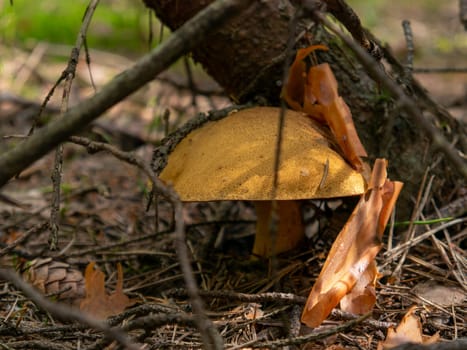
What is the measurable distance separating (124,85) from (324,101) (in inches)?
44.1

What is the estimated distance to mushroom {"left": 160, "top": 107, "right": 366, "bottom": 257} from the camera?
1.77 m

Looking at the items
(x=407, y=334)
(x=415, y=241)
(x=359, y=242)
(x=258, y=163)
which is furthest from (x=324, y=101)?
(x=407, y=334)

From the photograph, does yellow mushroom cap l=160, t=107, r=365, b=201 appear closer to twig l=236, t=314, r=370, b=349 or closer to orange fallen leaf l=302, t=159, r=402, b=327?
orange fallen leaf l=302, t=159, r=402, b=327

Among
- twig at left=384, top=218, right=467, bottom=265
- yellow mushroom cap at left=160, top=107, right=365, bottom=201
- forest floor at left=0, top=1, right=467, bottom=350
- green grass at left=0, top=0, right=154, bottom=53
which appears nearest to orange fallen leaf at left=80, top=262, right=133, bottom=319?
forest floor at left=0, top=1, right=467, bottom=350

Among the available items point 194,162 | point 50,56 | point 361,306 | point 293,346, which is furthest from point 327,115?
point 50,56

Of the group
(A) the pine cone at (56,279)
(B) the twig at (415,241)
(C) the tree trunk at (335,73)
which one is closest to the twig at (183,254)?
(A) the pine cone at (56,279)

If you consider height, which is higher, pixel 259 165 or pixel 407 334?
pixel 259 165

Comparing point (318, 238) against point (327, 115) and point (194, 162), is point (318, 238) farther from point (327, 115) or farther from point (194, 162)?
point (194, 162)

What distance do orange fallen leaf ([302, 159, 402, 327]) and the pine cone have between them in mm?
1068

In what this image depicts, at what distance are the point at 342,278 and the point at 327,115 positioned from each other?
0.68m

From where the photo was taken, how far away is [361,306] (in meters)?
1.83

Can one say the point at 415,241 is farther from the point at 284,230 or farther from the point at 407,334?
the point at 407,334

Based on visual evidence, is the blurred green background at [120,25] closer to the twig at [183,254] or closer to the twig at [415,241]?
the twig at [415,241]

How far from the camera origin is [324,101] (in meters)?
2.15
